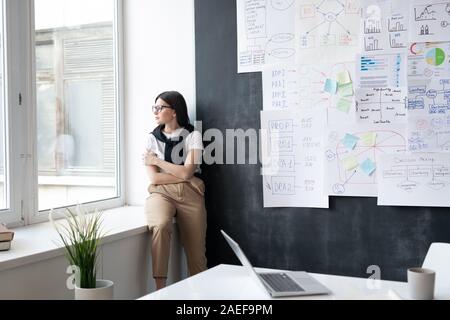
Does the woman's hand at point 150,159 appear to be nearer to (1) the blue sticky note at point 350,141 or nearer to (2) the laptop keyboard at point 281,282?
(1) the blue sticky note at point 350,141

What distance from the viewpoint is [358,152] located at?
3.44 metres

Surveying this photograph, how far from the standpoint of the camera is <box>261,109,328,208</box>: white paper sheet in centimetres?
356

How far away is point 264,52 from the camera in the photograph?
3705mm

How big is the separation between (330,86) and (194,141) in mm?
997

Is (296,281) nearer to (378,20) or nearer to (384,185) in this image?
(384,185)

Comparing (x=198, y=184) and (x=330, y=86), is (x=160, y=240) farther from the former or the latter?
(x=330, y=86)

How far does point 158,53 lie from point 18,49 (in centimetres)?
115

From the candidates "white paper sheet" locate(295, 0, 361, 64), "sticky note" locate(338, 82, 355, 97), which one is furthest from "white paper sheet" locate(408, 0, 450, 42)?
"sticky note" locate(338, 82, 355, 97)

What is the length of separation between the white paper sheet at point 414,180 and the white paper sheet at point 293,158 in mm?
400

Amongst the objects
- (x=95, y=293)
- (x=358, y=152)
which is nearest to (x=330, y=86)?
(x=358, y=152)

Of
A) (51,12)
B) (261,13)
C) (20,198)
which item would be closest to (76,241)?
(20,198)

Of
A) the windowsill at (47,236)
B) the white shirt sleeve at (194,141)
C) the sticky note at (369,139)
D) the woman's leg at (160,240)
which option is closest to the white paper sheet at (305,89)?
the sticky note at (369,139)

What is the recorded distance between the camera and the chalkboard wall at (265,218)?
3.37m

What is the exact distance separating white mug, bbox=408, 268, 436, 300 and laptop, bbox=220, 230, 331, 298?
0.88ft
